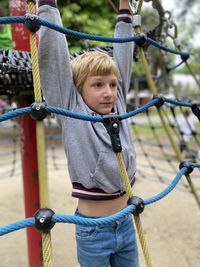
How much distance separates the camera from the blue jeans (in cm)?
77

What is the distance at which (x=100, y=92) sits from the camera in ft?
2.54

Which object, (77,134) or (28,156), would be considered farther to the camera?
(28,156)

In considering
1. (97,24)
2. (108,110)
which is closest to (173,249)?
(108,110)

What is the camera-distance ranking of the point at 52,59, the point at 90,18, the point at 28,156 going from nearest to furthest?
the point at 52,59, the point at 28,156, the point at 90,18

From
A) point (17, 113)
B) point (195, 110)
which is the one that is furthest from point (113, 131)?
point (195, 110)

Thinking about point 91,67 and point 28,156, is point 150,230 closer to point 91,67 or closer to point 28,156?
point 28,156

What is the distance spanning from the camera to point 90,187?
0.77 metres

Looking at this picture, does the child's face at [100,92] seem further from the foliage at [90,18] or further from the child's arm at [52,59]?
the foliage at [90,18]

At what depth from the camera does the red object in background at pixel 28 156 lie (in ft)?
4.29

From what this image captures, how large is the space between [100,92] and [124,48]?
21 cm

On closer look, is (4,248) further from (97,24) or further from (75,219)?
(97,24)

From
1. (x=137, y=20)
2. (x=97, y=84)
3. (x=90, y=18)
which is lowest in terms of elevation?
(x=97, y=84)

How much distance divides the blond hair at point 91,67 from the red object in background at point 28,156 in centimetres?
60

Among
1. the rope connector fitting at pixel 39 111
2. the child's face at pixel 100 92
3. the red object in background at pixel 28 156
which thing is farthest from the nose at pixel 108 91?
the red object in background at pixel 28 156
